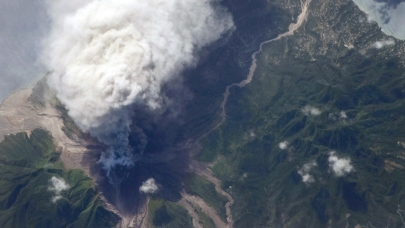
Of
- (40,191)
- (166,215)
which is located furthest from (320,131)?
(40,191)

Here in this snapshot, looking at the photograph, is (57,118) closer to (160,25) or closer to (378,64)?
(160,25)

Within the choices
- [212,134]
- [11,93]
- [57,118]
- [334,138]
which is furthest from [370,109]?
[11,93]

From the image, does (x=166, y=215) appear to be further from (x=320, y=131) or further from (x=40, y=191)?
(x=320, y=131)

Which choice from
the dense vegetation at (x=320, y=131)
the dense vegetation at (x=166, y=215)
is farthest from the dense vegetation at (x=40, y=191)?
the dense vegetation at (x=320, y=131)

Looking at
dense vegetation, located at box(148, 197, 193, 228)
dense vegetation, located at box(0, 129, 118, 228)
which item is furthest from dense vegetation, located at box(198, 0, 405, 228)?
dense vegetation, located at box(0, 129, 118, 228)

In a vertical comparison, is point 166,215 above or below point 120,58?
below

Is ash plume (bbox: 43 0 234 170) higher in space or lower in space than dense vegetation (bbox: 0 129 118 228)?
higher

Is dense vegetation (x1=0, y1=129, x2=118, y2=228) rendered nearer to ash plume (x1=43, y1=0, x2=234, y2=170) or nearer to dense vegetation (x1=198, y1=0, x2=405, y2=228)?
ash plume (x1=43, y1=0, x2=234, y2=170)

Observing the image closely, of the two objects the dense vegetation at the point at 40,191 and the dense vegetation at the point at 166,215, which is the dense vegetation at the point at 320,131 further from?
the dense vegetation at the point at 40,191

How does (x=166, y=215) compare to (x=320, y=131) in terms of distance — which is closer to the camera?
(x=166, y=215)
